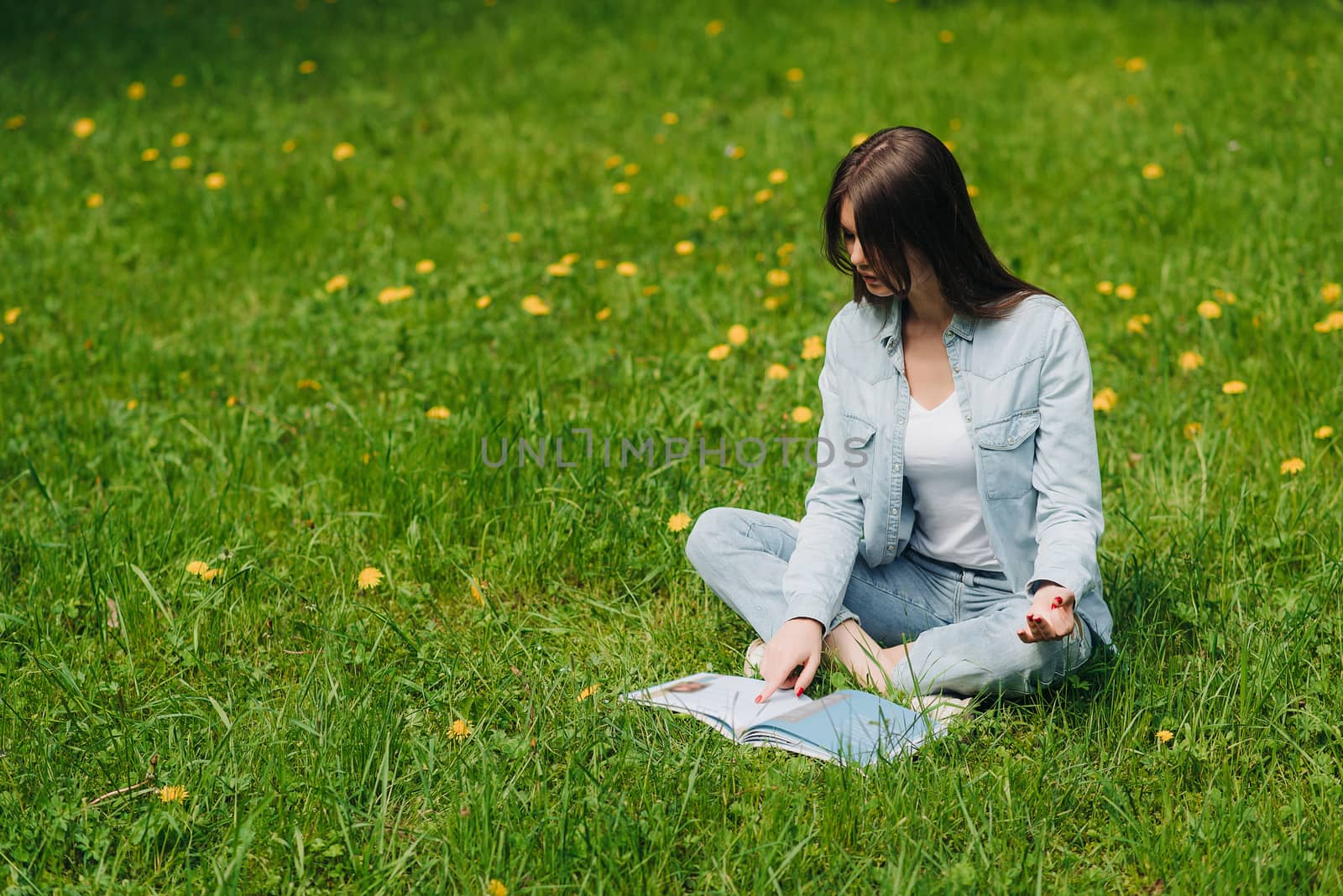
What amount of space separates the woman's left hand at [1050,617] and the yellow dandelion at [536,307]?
6.73 feet

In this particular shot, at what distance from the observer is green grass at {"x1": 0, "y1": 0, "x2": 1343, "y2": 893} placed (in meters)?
1.83

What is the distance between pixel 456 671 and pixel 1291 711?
155 cm

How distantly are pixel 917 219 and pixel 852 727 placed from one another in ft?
2.89

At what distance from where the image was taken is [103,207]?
4.84 meters

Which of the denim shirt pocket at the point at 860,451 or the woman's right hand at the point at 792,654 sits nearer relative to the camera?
the woman's right hand at the point at 792,654

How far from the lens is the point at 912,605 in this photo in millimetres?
2334

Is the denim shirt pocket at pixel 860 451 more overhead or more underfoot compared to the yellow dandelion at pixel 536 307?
more overhead

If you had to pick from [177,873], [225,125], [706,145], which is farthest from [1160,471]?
[225,125]

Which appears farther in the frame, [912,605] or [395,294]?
[395,294]

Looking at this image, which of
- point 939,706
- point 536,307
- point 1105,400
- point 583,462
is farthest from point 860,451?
point 536,307

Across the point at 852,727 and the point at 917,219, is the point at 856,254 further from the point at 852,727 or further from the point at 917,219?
the point at 852,727

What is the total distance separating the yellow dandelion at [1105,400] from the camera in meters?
3.03

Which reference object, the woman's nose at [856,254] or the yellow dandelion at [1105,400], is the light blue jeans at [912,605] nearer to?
the woman's nose at [856,254]

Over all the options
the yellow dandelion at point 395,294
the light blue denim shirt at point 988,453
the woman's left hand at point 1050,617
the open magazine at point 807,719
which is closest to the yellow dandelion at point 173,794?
the open magazine at point 807,719
